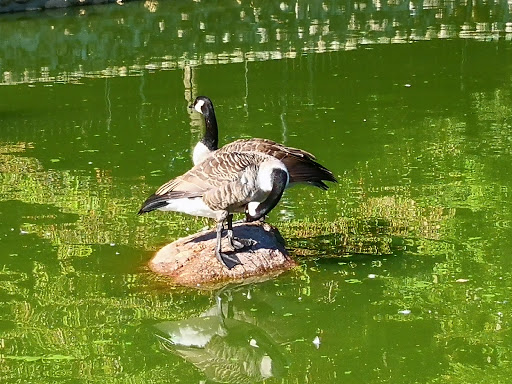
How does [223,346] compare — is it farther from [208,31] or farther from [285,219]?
[208,31]

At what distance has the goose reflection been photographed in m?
6.65

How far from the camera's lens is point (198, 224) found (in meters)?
9.91

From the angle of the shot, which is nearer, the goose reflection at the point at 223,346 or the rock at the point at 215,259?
the goose reflection at the point at 223,346

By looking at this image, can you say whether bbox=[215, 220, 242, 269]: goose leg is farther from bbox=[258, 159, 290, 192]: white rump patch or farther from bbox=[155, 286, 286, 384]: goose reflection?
bbox=[258, 159, 290, 192]: white rump patch

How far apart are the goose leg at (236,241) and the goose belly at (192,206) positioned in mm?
195

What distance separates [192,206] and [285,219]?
192 centimetres

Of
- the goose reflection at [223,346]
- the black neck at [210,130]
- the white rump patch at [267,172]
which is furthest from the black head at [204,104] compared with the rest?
the goose reflection at [223,346]

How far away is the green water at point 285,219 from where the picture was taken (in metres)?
6.91

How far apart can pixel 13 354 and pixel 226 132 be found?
723 centimetres

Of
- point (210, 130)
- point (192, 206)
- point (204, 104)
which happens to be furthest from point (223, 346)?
point (204, 104)

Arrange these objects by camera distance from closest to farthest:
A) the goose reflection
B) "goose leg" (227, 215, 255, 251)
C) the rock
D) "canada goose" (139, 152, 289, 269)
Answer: the goose reflection, "canada goose" (139, 152, 289, 269), the rock, "goose leg" (227, 215, 255, 251)

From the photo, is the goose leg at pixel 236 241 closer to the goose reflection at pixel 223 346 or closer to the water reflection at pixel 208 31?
the goose reflection at pixel 223 346

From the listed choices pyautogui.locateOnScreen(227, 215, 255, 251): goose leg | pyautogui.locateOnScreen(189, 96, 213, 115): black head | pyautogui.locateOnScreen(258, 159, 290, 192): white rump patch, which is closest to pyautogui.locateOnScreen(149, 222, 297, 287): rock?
pyautogui.locateOnScreen(227, 215, 255, 251): goose leg

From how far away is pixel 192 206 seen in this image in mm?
8180
